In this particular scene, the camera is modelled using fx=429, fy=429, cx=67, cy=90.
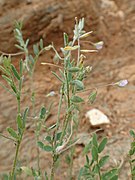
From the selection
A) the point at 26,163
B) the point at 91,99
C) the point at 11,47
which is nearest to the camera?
the point at 91,99

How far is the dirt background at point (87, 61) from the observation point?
1790mm

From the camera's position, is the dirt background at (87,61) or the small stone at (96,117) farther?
the small stone at (96,117)

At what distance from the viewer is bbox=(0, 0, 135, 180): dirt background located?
1790mm

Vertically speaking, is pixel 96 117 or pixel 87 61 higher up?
pixel 87 61

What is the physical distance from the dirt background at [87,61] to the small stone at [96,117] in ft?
0.09

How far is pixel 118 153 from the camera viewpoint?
176cm

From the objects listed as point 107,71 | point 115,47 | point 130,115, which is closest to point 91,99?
point 130,115

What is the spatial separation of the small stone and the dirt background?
3 centimetres

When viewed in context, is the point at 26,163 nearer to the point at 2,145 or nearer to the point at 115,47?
the point at 2,145

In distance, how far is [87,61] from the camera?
2.33 m

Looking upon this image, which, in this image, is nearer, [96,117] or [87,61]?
[96,117]

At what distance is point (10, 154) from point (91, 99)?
2.55 feet

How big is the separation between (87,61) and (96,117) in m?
0.47

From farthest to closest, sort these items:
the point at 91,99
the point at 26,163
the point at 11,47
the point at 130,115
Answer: the point at 11,47
the point at 130,115
the point at 26,163
the point at 91,99
